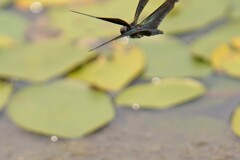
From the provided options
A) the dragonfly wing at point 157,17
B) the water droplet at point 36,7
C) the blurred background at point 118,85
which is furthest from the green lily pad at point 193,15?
the dragonfly wing at point 157,17

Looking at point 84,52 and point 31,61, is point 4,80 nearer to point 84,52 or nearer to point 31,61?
point 31,61

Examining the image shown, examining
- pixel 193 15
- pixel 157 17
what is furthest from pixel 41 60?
pixel 157 17

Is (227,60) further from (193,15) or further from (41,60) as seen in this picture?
(41,60)

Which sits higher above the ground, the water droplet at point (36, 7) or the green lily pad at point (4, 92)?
the water droplet at point (36, 7)

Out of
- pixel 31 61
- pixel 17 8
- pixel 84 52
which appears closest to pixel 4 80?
pixel 31 61

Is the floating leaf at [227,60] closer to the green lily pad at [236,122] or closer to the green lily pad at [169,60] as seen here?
the green lily pad at [169,60]

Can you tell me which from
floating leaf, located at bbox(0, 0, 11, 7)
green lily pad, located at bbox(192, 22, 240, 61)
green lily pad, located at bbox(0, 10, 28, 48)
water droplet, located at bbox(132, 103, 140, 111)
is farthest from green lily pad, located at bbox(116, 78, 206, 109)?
floating leaf, located at bbox(0, 0, 11, 7)
